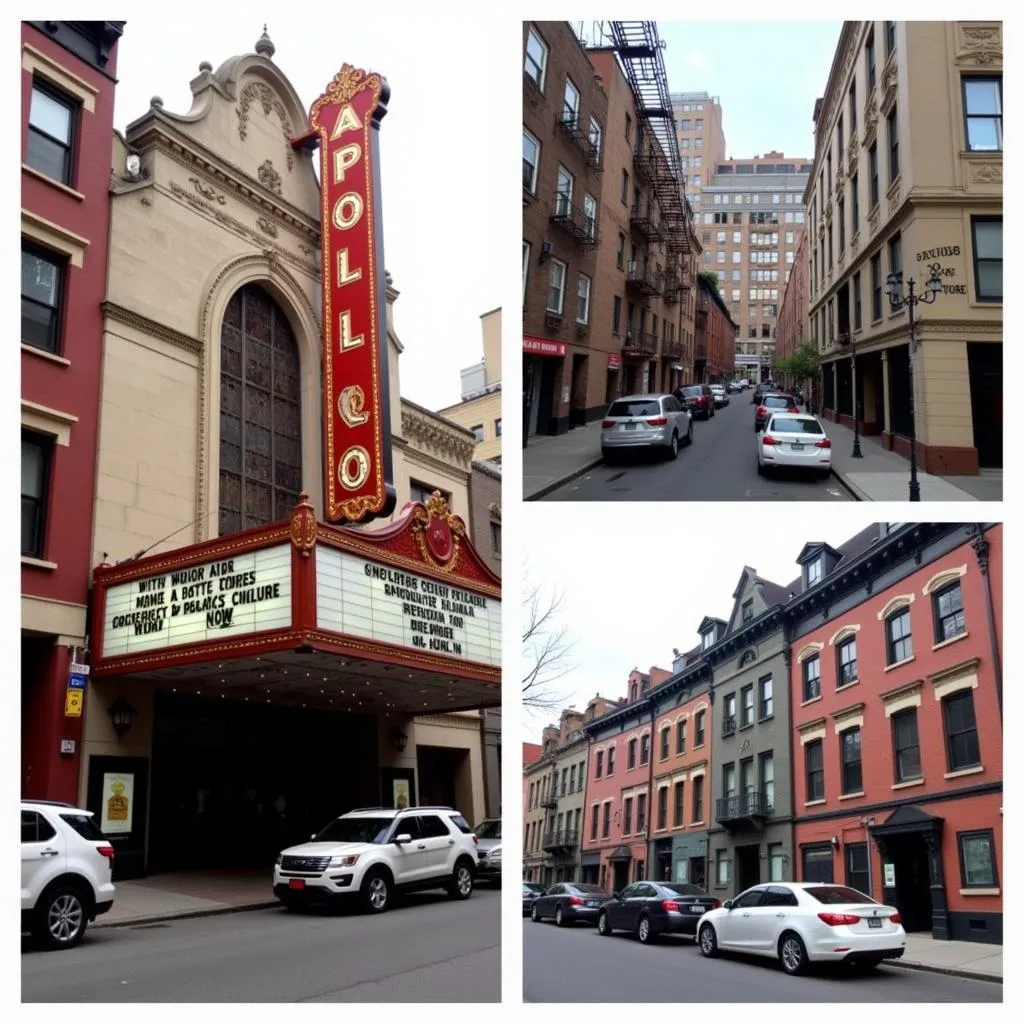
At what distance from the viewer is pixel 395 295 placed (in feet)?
85.0

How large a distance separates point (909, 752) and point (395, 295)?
53.3 feet

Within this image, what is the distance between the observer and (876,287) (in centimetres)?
1825

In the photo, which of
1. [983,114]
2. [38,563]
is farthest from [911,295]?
[38,563]

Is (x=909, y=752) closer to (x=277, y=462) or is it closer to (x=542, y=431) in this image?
(x=542, y=431)

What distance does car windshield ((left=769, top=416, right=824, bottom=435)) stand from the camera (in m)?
14.2

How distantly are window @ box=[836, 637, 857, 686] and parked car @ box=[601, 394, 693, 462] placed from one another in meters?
6.90

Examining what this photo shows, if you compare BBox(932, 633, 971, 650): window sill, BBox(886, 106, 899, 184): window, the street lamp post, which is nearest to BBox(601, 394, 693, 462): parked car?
the street lamp post

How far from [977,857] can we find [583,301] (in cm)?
1274

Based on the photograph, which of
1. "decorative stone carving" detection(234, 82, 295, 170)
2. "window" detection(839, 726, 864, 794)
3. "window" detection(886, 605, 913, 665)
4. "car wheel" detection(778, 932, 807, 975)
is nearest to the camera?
"car wheel" detection(778, 932, 807, 975)

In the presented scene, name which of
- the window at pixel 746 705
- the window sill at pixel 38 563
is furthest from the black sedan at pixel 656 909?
the window sill at pixel 38 563

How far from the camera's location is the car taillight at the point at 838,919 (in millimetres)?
12312

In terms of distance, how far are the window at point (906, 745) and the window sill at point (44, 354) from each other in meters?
15.9

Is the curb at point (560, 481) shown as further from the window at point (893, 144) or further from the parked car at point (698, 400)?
the window at point (893, 144)

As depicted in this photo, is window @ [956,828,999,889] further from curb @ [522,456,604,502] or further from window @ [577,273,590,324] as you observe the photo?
window @ [577,273,590,324]
